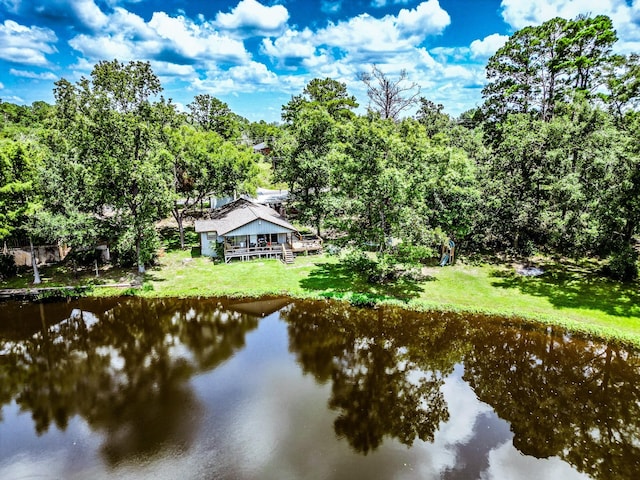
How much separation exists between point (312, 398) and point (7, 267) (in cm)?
2890

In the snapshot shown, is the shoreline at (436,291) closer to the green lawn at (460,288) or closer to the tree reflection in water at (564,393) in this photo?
the green lawn at (460,288)

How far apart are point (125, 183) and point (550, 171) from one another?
32.6 metres

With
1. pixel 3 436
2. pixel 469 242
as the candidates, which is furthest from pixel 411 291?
pixel 3 436

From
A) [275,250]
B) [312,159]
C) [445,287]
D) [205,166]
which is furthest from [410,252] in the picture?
[205,166]

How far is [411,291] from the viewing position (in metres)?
27.3

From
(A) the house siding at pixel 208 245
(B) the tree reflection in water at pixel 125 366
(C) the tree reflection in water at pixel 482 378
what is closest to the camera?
(C) the tree reflection in water at pixel 482 378

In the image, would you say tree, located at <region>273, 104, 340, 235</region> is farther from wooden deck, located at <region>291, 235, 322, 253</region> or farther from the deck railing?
the deck railing

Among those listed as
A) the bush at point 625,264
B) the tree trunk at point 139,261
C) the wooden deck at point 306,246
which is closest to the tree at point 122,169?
Result: the tree trunk at point 139,261

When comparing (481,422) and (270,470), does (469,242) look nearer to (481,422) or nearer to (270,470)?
(481,422)

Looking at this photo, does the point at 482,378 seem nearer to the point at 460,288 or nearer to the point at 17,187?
the point at 460,288

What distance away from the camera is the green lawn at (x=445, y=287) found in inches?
919

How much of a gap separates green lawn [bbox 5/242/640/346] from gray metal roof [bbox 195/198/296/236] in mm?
3264

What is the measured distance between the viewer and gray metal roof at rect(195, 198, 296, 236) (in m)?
35.4

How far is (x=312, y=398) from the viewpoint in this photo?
16.3 metres
